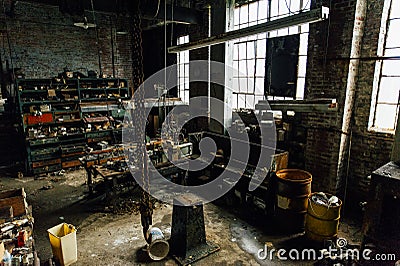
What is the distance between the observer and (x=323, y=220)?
152 inches

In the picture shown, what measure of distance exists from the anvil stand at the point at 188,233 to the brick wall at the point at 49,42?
720 cm

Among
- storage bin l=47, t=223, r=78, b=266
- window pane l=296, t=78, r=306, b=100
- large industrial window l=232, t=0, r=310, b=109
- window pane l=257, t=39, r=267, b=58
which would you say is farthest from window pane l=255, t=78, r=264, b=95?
storage bin l=47, t=223, r=78, b=266

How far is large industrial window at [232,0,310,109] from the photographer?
538cm

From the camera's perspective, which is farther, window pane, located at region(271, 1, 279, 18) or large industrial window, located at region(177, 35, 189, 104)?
large industrial window, located at region(177, 35, 189, 104)

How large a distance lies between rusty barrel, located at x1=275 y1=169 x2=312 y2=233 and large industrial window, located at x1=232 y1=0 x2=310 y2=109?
6.88 feet

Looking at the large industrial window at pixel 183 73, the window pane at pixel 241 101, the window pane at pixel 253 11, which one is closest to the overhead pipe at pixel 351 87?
the window pane at pixel 253 11

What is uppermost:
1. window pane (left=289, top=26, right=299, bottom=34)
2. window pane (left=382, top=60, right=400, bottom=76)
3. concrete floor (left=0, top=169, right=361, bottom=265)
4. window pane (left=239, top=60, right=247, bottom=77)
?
window pane (left=289, top=26, right=299, bottom=34)

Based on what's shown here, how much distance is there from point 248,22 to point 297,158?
12.1 ft

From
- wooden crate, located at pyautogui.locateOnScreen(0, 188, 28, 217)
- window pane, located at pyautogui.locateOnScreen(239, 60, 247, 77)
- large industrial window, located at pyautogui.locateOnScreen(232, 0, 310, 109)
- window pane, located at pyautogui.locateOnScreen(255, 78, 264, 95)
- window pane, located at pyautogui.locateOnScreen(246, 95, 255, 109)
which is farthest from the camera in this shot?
window pane, located at pyautogui.locateOnScreen(239, 60, 247, 77)

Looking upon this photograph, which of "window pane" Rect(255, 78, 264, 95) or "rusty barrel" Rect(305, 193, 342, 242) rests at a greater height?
"window pane" Rect(255, 78, 264, 95)

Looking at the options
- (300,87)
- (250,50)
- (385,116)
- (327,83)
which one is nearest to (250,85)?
(250,50)

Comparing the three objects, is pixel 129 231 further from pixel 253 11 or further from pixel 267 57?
pixel 253 11

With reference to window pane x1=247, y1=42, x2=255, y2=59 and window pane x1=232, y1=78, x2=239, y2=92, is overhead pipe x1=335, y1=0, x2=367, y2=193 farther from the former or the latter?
window pane x1=232, y1=78, x2=239, y2=92

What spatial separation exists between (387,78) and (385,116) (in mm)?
642
